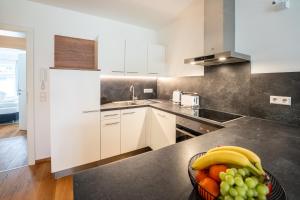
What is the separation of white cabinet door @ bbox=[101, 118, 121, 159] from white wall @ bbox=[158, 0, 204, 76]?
1.42m

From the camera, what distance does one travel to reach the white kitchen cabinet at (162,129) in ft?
7.06

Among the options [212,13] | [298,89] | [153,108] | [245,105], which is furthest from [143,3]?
[298,89]

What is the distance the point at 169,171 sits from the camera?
686 millimetres

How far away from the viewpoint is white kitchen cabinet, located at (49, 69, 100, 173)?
6.43 ft

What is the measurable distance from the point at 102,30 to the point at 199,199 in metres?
2.98

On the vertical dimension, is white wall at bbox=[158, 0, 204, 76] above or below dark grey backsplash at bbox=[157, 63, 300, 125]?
above

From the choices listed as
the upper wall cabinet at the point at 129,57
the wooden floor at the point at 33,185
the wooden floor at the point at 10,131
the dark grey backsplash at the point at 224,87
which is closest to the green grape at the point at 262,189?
the dark grey backsplash at the point at 224,87

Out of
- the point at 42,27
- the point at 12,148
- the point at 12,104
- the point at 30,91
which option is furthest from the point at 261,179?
the point at 12,104

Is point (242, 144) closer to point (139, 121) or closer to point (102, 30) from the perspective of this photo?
point (139, 121)

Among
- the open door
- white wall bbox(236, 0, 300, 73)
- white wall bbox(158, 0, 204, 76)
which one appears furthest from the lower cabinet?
the open door

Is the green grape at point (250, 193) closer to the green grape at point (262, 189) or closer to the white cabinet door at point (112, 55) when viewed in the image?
the green grape at point (262, 189)

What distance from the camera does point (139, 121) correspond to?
8.54ft

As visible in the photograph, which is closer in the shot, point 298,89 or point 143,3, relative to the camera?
point 298,89

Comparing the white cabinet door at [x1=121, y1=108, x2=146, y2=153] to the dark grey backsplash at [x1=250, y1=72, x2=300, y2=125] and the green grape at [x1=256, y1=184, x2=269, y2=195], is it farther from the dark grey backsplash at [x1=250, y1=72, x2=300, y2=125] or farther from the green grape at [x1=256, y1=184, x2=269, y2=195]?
the green grape at [x1=256, y1=184, x2=269, y2=195]
